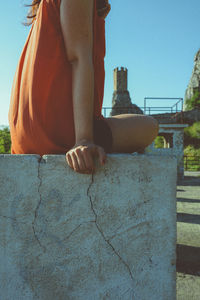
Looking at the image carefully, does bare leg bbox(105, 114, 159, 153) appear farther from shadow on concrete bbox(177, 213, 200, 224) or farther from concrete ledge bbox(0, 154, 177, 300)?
shadow on concrete bbox(177, 213, 200, 224)

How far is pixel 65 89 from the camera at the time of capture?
100 cm

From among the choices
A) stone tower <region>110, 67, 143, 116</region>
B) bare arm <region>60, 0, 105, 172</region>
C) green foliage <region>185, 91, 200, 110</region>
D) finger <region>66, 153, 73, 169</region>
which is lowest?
finger <region>66, 153, 73, 169</region>

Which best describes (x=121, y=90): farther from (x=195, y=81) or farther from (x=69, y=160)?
(x=69, y=160)

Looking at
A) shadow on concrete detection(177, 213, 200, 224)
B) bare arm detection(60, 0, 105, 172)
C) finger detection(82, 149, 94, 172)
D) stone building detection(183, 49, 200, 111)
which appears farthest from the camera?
stone building detection(183, 49, 200, 111)

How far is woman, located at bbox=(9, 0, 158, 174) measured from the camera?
94 cm

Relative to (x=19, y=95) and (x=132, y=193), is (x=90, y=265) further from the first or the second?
(x=19, y=95)

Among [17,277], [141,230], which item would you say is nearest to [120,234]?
[141,230]

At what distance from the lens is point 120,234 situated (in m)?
0.87

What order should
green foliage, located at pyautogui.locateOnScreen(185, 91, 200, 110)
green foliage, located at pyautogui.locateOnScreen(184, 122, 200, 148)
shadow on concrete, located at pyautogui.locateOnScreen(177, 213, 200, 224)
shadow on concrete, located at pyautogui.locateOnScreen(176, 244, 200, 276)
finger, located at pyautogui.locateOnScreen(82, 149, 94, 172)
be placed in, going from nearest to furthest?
finger, located at pyautogui.locateOnScreen(82, 149, 94, 172)
shadow on concrete, located at pyautogui.locateOnScreen(176, 244, 200, 276)
shadow on concrete, located at pyautogui.locateOnScreen(177, 213, 200, 224)
green foliage, located at pyautogui.locateOnScreen(184, 122, 200, 148)
green foliage, located at pyautogui.locateOnScreen(185, 91, 200, 110)

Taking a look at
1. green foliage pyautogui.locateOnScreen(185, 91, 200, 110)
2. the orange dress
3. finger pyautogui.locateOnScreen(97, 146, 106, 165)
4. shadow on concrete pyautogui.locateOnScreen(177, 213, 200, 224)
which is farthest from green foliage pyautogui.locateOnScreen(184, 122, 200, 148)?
finger pyautogui.locateOnScreen(97, 146, 106, 165)

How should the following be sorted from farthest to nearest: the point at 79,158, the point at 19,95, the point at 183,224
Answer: the point at 183,224, the point at 19,95, the point at 79,158

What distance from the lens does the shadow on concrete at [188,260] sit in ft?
6.02

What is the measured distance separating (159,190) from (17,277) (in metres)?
0.64

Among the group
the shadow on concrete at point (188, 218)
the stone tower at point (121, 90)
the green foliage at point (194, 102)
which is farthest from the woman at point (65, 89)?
the stone tower at point (121, 90)
